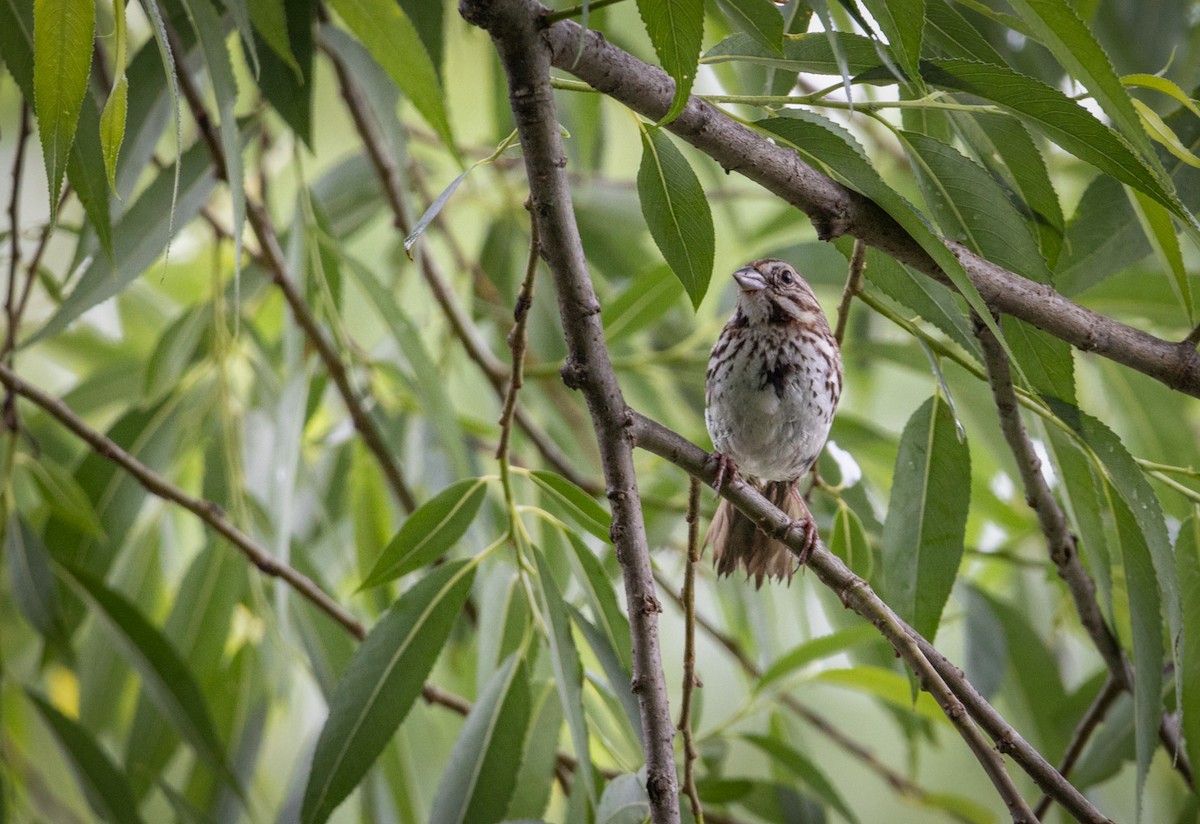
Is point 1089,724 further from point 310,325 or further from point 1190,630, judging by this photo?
point 310,325

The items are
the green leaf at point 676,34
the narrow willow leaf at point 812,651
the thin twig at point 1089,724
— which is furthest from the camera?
the narrow willow leaf at point 812,651

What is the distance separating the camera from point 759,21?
4.23 ft

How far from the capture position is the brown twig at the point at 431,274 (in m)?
2.53

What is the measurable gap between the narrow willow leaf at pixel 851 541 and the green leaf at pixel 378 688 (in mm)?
601

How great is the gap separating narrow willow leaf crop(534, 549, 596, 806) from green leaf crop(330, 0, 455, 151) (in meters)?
0.68

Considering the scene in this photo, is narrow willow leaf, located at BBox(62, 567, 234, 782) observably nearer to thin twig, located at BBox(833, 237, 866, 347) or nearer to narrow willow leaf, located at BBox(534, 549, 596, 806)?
narrow willow leaf, located at BBox(534, 549, 596, 806)

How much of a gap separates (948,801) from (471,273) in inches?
72.3

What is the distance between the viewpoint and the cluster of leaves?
4.68ft

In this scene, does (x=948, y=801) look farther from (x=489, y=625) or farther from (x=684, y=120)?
(x=684, y=120)

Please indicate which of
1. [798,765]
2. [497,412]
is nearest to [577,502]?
[798,765]

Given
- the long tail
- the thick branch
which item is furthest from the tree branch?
the long tail

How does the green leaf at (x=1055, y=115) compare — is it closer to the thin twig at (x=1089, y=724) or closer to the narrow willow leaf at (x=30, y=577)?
the thin twig at (x=1089, y=724)

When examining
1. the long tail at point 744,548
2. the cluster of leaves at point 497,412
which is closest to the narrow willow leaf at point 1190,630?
the cluster of leaves at point 497,412

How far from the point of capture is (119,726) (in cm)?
310
